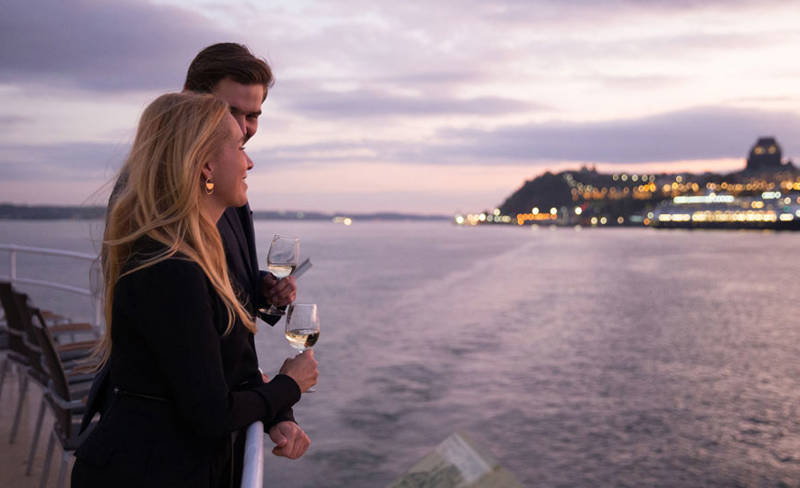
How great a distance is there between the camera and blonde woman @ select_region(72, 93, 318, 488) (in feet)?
4.06

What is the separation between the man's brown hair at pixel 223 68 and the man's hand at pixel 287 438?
1.20m

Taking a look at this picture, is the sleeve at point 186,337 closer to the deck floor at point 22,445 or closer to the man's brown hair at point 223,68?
the man's brown hair at point 223,68

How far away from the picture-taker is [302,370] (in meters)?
1.53

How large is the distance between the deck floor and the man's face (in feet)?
7.10

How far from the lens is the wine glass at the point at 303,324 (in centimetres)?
184

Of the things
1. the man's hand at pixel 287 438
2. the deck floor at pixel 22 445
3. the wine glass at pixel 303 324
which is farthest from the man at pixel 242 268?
the deck floor at pixel 22 445

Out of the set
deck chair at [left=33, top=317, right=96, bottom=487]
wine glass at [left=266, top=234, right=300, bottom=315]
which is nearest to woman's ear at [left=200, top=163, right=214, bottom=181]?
wine glass at [left=266, top=234, right=300, bottom=315]

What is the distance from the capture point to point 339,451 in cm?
867

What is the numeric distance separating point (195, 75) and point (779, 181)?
17829 centimetres

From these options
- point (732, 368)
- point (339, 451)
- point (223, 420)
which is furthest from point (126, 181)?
point (732, 368)

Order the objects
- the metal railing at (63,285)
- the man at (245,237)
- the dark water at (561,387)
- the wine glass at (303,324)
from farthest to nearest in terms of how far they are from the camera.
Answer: the dark water at (561,387) < the metal railing at (63,285) < the wine glass at (303,324) < the man at (245,237)

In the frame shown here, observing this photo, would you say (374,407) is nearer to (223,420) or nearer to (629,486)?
(629,486)

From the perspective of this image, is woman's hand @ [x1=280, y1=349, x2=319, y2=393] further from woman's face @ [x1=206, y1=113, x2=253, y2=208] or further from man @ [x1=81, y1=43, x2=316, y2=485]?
woman's face @ [x1=206, y1=113, x2=253, y2=208]

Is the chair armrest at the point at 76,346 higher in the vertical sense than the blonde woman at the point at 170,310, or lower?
lower
